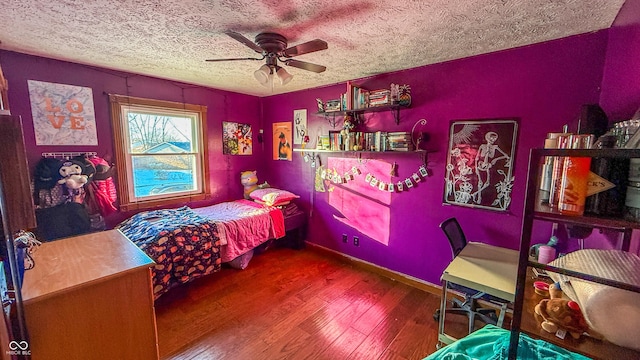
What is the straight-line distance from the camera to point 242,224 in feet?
9.90

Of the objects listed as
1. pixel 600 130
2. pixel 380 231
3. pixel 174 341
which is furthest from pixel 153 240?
pixel 600 130

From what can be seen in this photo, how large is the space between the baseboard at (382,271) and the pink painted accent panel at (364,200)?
1.17 feet

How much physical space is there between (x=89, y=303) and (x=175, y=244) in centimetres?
119

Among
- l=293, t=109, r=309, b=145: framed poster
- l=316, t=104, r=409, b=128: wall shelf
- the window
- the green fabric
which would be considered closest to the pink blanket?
the window

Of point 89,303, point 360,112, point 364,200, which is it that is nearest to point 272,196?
point 364,200

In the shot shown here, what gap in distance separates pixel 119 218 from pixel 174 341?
176 cm

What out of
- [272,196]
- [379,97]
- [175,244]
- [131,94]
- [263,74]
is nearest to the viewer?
[263,74]

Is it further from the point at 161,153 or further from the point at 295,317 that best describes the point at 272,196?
the point at 295,317

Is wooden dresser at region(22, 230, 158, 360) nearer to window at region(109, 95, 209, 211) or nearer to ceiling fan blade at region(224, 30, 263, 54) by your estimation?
ceiling fan blade at region(224, 30, 263, 54)

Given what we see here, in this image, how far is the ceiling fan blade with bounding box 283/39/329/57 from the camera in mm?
Result: 1664

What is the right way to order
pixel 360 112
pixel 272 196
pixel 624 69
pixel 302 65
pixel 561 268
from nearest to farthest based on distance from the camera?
1. pixel 561 268
2. pixel 624 69
3. pixel 302 65
4. pixel 360 112
5. pixel 272 196

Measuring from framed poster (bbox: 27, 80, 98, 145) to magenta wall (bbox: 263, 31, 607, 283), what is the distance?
2537mm

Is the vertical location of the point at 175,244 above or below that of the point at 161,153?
below

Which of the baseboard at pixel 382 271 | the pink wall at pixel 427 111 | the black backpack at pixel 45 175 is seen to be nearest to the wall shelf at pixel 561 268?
the pink wall at pixel 427 111
